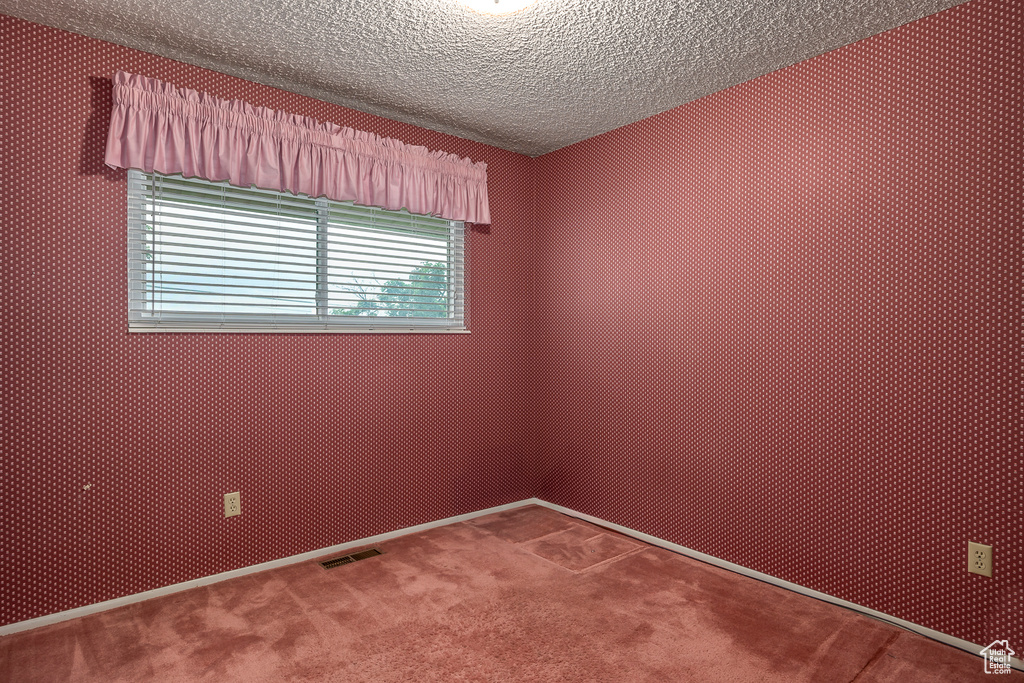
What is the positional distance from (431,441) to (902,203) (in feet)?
8.65

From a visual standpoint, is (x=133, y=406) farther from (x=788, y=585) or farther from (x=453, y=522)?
(x=788, y=585)

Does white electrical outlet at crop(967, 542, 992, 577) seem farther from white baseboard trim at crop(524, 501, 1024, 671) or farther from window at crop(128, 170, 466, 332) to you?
window at crop(128, 170, 466, 332)

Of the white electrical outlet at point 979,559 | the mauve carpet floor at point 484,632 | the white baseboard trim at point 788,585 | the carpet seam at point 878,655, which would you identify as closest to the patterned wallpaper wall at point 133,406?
the mauve carpet floor at point 484,632

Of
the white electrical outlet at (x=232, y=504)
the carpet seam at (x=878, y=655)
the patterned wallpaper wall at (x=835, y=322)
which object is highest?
the patterned wallpaper wall at (x=835, y=322)

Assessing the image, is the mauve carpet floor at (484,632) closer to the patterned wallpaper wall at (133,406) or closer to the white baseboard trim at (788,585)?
the white baseboard trim at (788,585)

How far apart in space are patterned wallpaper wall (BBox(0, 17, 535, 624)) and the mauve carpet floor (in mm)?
260

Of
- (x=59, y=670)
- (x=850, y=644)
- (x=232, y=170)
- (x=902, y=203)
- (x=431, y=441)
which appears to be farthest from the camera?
(x=431, y=441)

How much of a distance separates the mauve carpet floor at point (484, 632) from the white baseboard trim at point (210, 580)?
0.14 feet

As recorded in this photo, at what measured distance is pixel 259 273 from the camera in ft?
9.29

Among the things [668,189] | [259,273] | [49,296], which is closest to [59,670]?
[49,296]

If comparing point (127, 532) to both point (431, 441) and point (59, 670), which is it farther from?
point (431, 441)

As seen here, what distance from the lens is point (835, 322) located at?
8.05 ft

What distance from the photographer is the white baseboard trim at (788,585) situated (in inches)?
82.1

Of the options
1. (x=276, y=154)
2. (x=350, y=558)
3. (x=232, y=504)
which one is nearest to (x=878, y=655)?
(x=350, y=558)
